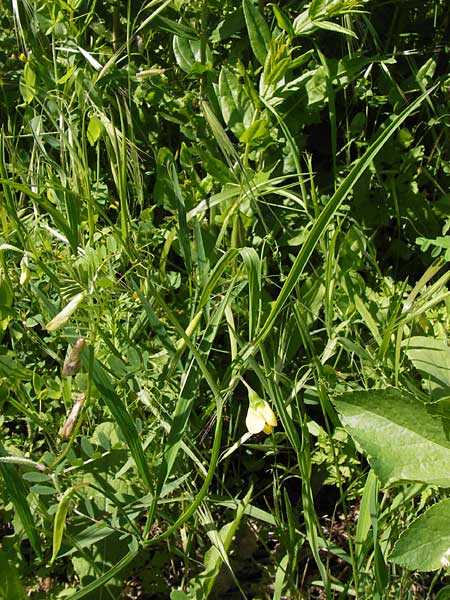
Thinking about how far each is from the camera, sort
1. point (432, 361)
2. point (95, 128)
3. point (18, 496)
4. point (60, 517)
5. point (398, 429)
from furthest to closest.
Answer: point (95, 128) < point (432, 361) < point (398, 429) < point (18, 496) < point (60, 517)

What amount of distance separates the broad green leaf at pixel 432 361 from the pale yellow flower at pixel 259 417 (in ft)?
1.20

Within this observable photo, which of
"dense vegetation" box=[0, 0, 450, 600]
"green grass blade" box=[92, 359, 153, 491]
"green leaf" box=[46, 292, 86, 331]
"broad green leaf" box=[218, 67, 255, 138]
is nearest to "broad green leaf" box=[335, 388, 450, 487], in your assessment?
"dense vegetation" box=[0, 0, 450, 600]

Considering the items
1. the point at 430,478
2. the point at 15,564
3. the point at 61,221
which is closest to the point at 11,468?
the point at 15,564

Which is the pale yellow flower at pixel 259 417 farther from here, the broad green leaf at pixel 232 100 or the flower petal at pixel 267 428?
the broad green leaf at pixel 232 100

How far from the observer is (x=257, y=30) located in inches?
62.6

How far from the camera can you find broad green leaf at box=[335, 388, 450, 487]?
1.29 meters

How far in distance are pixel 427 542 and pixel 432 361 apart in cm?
37

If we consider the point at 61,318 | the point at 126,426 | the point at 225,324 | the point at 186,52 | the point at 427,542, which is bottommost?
the point at 427,542

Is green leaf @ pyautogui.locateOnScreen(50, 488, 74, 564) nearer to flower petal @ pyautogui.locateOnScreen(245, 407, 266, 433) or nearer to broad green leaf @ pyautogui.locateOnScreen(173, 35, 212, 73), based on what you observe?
flower petal @ pyautogui.locateOnScreen(245, 407, 266, 433)

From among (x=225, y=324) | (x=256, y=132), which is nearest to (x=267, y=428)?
(x=225, y=324)

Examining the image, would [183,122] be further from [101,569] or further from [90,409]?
[101,569]

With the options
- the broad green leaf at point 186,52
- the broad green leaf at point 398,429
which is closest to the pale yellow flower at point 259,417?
the broad green leaf at point 398,429

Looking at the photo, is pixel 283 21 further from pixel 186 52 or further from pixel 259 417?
pixel 259 417

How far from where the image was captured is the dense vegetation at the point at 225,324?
1246 millimetres
